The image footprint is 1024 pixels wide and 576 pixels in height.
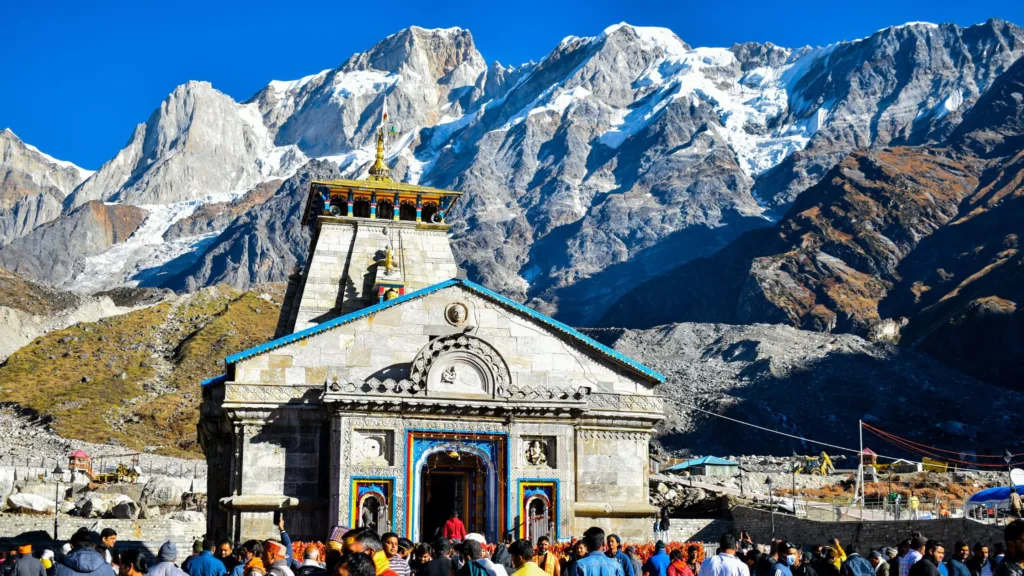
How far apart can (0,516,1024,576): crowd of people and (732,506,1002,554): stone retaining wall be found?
1483 cm

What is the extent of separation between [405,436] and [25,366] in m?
91.6

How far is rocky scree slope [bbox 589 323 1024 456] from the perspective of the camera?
134500 millimetres

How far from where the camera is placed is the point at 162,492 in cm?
6294

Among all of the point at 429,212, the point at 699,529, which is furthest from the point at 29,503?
the point at 699,529

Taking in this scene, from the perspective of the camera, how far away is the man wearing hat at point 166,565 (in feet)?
53.5

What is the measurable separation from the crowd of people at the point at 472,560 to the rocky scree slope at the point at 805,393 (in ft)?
351

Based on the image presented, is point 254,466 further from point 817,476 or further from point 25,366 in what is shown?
point 25,366

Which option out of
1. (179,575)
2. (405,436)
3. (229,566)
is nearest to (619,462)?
(405,436)

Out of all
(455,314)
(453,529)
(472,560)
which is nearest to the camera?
(472,560)

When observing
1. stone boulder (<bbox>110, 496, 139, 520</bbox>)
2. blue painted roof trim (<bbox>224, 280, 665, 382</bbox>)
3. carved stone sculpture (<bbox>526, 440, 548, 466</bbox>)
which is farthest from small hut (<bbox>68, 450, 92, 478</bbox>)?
carved stone sculpture (<bbox>526, 440, 548, 466</bbox>)

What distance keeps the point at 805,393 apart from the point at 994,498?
98.8m

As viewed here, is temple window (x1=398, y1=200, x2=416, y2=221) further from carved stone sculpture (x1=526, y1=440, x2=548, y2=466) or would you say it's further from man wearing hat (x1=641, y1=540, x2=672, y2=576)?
man wearing hat (x1=641, y1=540, x2=672, y2=576)

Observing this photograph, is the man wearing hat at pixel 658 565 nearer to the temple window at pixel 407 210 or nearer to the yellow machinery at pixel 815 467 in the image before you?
the temple window at pixel 407 210

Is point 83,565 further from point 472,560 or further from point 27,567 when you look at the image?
point 472,560
